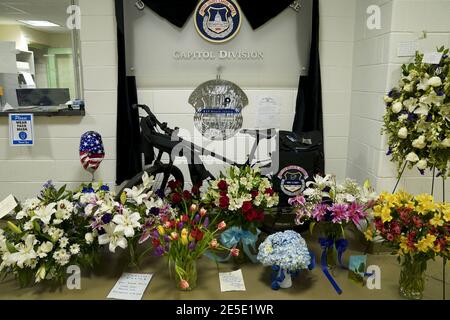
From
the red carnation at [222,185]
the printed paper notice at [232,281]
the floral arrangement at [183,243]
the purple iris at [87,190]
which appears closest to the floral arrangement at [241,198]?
the red carnation at [222,185]

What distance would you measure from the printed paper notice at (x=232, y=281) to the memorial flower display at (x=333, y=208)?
1.25ft

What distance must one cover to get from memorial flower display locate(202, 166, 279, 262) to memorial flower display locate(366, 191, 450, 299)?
49 centimetres

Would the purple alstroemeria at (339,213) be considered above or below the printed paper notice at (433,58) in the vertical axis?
below

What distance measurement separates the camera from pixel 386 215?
1464 mm

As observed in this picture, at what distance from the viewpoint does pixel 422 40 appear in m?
1.89

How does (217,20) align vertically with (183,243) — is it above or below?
above

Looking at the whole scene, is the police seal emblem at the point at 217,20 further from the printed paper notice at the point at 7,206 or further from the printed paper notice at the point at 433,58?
the printed paper notice at the point at 7,206

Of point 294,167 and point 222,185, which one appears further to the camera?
point 294,167

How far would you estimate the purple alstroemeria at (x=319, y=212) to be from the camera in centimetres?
164

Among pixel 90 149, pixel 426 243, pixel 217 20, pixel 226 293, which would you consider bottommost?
pixel 226 293

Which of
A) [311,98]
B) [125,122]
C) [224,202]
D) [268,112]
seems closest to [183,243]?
[224,202]

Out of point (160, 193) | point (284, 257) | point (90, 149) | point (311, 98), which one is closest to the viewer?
point (284, 257)

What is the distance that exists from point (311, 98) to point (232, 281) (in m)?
1.39

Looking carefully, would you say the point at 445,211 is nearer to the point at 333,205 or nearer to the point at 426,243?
the point at 426,243
